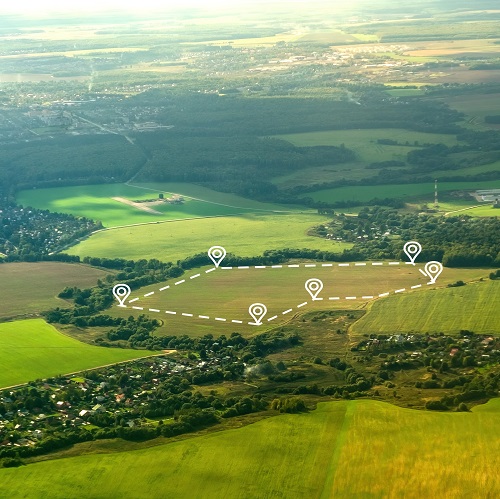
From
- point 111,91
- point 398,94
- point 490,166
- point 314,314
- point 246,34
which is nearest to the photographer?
point 314,314

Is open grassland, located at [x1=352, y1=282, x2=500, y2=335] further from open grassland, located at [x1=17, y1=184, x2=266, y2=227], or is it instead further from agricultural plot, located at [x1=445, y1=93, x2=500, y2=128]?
agricultural plot, located at [x1=445, y1=93, x2=500, y2=128]

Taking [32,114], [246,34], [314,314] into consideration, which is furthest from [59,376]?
[246,34]

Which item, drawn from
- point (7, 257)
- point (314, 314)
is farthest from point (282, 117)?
point (314, 314)

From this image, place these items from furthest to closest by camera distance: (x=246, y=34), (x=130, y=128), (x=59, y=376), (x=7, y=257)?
(x=246, y=34), (x=130, y=128), (x=7, y=257), (x=59, y=376)

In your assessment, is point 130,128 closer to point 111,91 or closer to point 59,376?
point 111,91

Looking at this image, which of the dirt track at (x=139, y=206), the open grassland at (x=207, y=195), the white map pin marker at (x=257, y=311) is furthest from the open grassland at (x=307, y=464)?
the open grassland at (x=207, y=195)

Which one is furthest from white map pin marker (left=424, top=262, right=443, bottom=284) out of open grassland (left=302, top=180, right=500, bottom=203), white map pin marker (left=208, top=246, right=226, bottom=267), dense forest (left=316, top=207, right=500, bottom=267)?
open grassland (left=302, top=180, right=500, bottom=203)

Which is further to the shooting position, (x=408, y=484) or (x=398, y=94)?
(x=398, y=94)

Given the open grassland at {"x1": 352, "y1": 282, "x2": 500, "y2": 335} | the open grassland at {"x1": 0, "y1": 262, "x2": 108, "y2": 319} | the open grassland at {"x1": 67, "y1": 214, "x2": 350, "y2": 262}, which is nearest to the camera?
the open grassland at {"x1": 352, "y1": 282, "x2": 500, "y2": 335}
